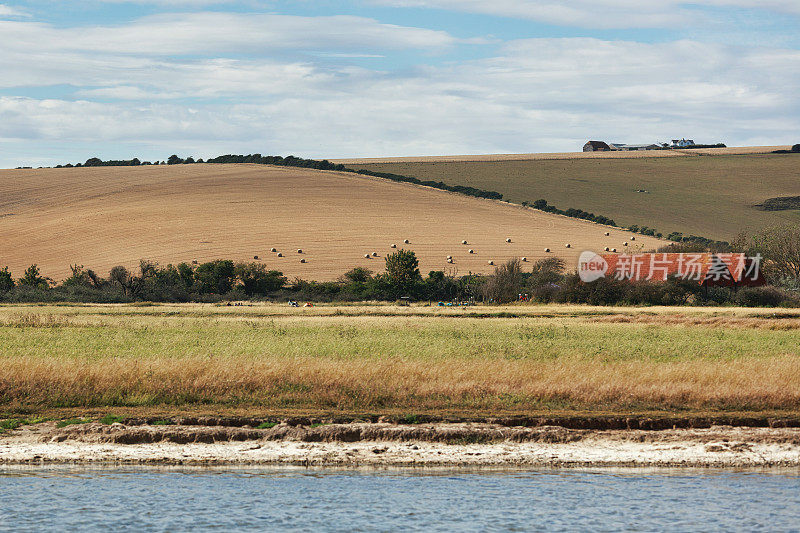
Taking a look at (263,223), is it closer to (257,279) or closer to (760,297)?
(257,279)

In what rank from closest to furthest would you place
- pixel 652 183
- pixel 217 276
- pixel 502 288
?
pixel 502 288 < pixel 217 276 < pixel 652 183

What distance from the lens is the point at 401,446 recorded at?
18.1 m

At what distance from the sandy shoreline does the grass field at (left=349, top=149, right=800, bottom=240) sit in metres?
118

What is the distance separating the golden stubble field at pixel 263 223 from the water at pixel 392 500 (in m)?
78.2

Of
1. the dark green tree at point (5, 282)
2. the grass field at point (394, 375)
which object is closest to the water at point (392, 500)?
the grass field at point (394, 375)

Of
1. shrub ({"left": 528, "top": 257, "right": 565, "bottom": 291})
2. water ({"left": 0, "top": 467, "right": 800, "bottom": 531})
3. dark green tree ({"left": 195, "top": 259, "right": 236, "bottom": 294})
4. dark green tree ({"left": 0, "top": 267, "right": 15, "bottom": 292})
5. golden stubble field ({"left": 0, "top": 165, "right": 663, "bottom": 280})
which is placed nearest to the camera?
water ({"left": 0, "top": 467, "right": 800, "bottom": 531})

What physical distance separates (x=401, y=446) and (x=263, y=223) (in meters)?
100

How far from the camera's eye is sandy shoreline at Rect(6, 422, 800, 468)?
17516mm

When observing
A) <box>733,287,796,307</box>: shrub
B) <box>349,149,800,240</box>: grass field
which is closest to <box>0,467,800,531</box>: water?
<box>733,287,796,307</box>: shrub

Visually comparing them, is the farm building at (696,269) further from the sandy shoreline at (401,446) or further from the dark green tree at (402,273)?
the sandy shoreline at (401,446)

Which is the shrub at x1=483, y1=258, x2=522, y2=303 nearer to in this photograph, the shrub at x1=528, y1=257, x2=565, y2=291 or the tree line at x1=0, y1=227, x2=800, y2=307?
the tree line at x1=0, y1=227, x2=800, y2=307

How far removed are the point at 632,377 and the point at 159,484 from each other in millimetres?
12017

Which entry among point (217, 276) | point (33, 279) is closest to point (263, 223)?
point (217, 276)

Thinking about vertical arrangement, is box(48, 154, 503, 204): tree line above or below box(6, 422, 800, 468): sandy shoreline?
above
